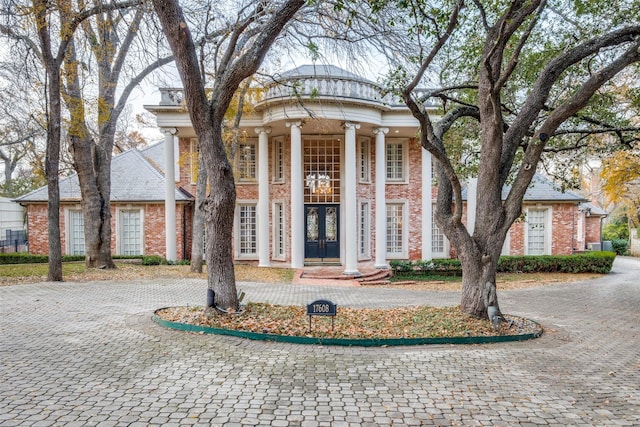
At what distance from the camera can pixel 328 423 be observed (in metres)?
3.76

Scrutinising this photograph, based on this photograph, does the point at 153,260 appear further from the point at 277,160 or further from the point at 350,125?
the point at 350,125

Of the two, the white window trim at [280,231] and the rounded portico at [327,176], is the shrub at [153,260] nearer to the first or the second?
the rounded portico at [327,176]

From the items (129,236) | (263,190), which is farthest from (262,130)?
(129,236)

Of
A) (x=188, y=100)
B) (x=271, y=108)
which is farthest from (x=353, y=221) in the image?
(x=188, y=100)

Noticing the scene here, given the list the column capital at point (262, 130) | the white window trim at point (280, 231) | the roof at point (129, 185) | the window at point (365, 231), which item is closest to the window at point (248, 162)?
the white window trim at point (280, 231)

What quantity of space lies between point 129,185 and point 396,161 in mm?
13501

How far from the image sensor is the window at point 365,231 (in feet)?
62.3

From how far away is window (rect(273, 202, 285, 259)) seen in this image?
62.6 ft

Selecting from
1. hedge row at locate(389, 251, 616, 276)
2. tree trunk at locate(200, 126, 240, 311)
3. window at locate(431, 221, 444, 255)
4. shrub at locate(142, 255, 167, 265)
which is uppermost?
tree trunk at locate(200, 126, 240, 311)

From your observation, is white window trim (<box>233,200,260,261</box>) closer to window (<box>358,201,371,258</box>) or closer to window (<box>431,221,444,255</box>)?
window (<box>358,201,371,258</box>)

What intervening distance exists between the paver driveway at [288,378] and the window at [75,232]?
41.8 feet

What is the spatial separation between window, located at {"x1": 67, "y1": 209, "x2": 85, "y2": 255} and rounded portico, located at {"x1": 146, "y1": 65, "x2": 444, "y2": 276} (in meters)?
5.24

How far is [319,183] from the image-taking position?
18.8m

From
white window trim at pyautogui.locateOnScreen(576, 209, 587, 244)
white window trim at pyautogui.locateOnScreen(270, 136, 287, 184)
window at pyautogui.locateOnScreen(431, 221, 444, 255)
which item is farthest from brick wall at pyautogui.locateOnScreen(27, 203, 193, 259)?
white window trim at pyautogui.locateOnScreen(576, 209, 587, 244)
